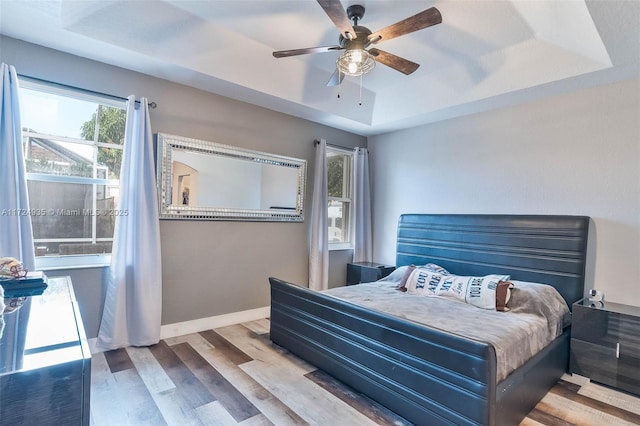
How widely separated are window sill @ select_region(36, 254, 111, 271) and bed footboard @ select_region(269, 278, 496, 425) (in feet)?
5.91

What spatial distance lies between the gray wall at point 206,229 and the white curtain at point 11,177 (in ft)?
0.97

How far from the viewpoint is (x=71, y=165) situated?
9.66ft

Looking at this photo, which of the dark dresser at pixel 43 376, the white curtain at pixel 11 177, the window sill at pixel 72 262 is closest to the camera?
the dark dresser at pixel 43 376

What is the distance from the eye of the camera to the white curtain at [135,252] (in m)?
2.92

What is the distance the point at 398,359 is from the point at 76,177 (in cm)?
310

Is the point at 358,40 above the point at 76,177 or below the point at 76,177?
above

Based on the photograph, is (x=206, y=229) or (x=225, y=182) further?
(x=225, y=182)

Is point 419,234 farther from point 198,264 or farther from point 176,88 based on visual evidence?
point 176,88

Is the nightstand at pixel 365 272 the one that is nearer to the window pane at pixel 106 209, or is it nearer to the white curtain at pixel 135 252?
the white curtain at pixel 135 252

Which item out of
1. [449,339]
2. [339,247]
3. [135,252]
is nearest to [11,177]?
[135,252]

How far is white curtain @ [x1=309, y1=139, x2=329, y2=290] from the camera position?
14.3 ft

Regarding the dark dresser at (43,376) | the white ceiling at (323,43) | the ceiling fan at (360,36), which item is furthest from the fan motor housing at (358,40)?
the dark dresser at (43,376)

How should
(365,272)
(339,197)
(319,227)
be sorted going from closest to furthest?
(319,227) < (365,272) < (339,197)

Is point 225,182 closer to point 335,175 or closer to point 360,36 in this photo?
point 335,175
